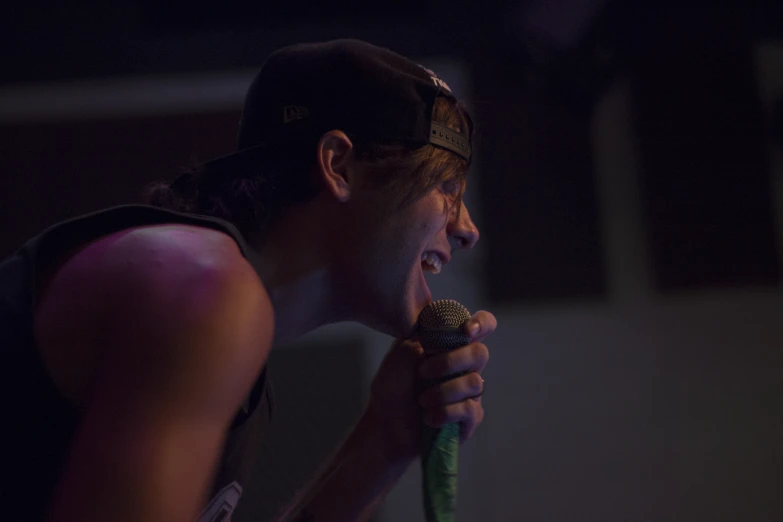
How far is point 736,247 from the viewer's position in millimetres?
2760

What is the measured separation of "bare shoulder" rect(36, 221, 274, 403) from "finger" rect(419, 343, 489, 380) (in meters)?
0.44

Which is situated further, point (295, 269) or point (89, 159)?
point (89, 159)

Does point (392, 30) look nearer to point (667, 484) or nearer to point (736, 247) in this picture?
point (736, 247)

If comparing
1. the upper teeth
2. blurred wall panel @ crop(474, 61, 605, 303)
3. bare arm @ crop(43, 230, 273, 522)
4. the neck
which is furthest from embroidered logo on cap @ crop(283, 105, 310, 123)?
blurred wall panel @ crop(474, 61, 605, 303)

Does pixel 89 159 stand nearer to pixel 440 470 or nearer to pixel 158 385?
pixel 440 470

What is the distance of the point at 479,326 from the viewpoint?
115 cm

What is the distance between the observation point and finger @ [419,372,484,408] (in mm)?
1127

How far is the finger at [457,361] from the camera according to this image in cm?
113

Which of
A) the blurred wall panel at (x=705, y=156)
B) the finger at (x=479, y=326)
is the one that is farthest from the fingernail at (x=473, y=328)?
the blurred wall panel at (x=705, y=156)

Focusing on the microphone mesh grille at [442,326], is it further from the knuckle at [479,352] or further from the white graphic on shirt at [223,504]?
the white graphic on shirt at [223,504]

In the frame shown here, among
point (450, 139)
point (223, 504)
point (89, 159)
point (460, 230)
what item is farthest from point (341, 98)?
point (89, 159)

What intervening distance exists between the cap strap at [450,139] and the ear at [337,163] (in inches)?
6.2

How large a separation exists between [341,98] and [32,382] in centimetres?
64

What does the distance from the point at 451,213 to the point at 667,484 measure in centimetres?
190
